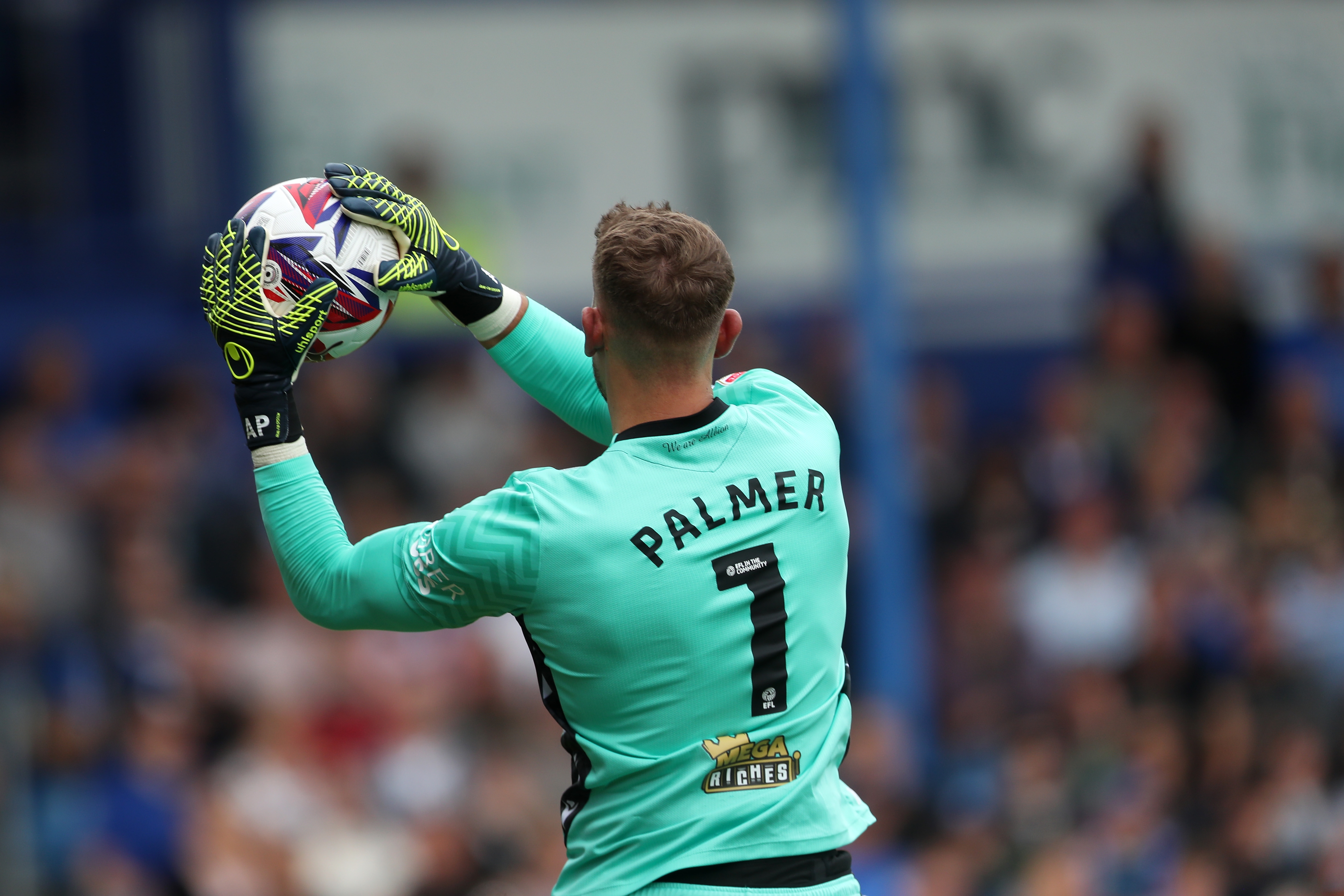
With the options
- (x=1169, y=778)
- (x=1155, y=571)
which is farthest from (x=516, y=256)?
(x=1169, y=778)

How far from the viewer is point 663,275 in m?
2.83

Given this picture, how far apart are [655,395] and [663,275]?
0.69 ft

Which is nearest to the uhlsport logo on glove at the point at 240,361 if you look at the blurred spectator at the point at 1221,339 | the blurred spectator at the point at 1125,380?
the blurred spectator at the point at 1125,380

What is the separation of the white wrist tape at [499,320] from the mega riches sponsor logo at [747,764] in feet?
3.37

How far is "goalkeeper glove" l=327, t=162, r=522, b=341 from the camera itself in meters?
3.18

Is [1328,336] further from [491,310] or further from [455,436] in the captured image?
[491,310]

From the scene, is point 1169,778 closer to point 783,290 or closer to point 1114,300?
point 1114,300

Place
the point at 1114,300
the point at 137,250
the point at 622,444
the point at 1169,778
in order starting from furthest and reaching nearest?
the point at 137,250 < the point at 1114,300 < the point at 1169,778 < the point at 622,444

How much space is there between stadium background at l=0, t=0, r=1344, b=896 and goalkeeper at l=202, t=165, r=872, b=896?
3.66 meters

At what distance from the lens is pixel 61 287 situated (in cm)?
1078

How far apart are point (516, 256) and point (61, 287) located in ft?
9.19

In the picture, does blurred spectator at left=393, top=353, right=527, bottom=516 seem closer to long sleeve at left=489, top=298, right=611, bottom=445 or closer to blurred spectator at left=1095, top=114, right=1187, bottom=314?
blurred spectator at left=1095, top=114, right=1187, bottom=314

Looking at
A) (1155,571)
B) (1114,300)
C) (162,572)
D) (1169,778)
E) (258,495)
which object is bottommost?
(1169,778)

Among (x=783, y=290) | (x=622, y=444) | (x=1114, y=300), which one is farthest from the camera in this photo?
(x=783, y=290)
